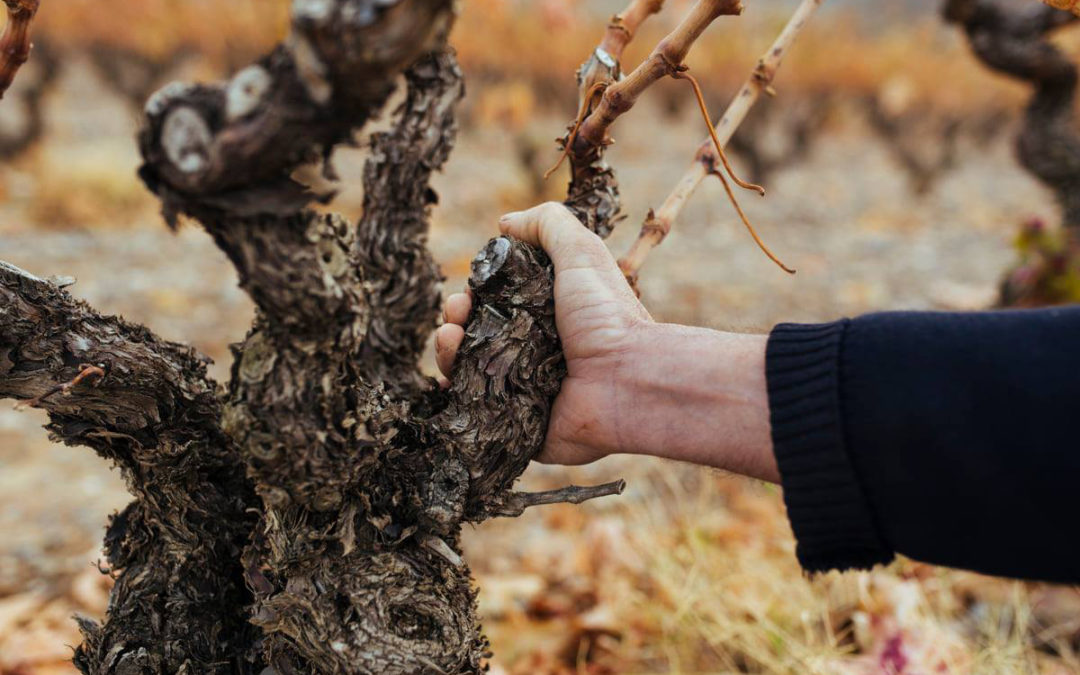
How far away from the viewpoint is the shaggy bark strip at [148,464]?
115 centimetres

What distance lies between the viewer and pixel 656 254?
6.27 meters

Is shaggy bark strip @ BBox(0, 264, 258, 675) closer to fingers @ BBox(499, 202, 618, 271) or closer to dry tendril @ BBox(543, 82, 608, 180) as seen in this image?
fingers @ BBox(499, 202, 618, 271)

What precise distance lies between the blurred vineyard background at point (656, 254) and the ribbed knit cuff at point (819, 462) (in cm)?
13

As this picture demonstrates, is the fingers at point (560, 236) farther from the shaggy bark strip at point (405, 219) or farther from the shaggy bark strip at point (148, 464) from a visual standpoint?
the shaggy bark strip at point (148, 464)

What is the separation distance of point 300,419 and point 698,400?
0.59 m

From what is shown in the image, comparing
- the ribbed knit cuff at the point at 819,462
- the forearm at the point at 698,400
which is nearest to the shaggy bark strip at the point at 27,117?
the forearm at the point at 698,400

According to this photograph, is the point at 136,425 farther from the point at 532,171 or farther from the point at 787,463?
the point at 532,171

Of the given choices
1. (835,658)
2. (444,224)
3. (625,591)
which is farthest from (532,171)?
(835,658)

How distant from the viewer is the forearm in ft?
3.84

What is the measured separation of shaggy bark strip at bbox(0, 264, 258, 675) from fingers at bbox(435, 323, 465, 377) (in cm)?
38

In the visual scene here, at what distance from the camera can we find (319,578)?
1212mm

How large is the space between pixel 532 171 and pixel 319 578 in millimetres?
6324

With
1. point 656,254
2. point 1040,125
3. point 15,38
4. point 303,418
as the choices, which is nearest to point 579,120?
point 303,418

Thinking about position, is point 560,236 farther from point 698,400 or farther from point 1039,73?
point 1039,73
